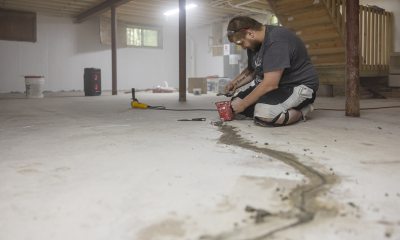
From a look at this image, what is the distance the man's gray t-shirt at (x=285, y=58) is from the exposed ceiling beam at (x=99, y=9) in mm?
5199

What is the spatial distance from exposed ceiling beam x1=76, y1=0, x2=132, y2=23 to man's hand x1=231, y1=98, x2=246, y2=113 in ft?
16.8

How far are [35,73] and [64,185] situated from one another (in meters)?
8.93

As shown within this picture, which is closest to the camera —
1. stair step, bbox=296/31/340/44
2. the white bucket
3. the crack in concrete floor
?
the crack in concrete floor

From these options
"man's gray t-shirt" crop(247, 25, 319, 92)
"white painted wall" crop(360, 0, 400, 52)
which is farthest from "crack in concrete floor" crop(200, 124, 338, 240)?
"white painted wall" crop(360, 0, 400, 52)

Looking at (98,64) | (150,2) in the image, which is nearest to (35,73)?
(98,64)

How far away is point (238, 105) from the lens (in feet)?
9.03

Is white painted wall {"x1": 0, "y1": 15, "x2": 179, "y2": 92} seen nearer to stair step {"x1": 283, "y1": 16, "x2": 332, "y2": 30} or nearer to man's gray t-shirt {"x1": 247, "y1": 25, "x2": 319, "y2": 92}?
stair step {"x1": 283, "y1": 16, "x2": 332, "y2": 30}

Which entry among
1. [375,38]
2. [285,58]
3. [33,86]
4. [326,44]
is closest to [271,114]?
[285,58]

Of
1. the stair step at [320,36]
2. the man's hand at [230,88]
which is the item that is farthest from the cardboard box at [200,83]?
the man's hand at [230,88]

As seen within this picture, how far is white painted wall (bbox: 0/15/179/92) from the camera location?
8898 millimetres

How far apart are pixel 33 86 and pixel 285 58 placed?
623 cm

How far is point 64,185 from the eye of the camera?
50.0 inches

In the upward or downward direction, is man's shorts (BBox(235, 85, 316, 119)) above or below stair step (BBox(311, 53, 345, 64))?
below

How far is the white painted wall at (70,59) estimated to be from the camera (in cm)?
890
